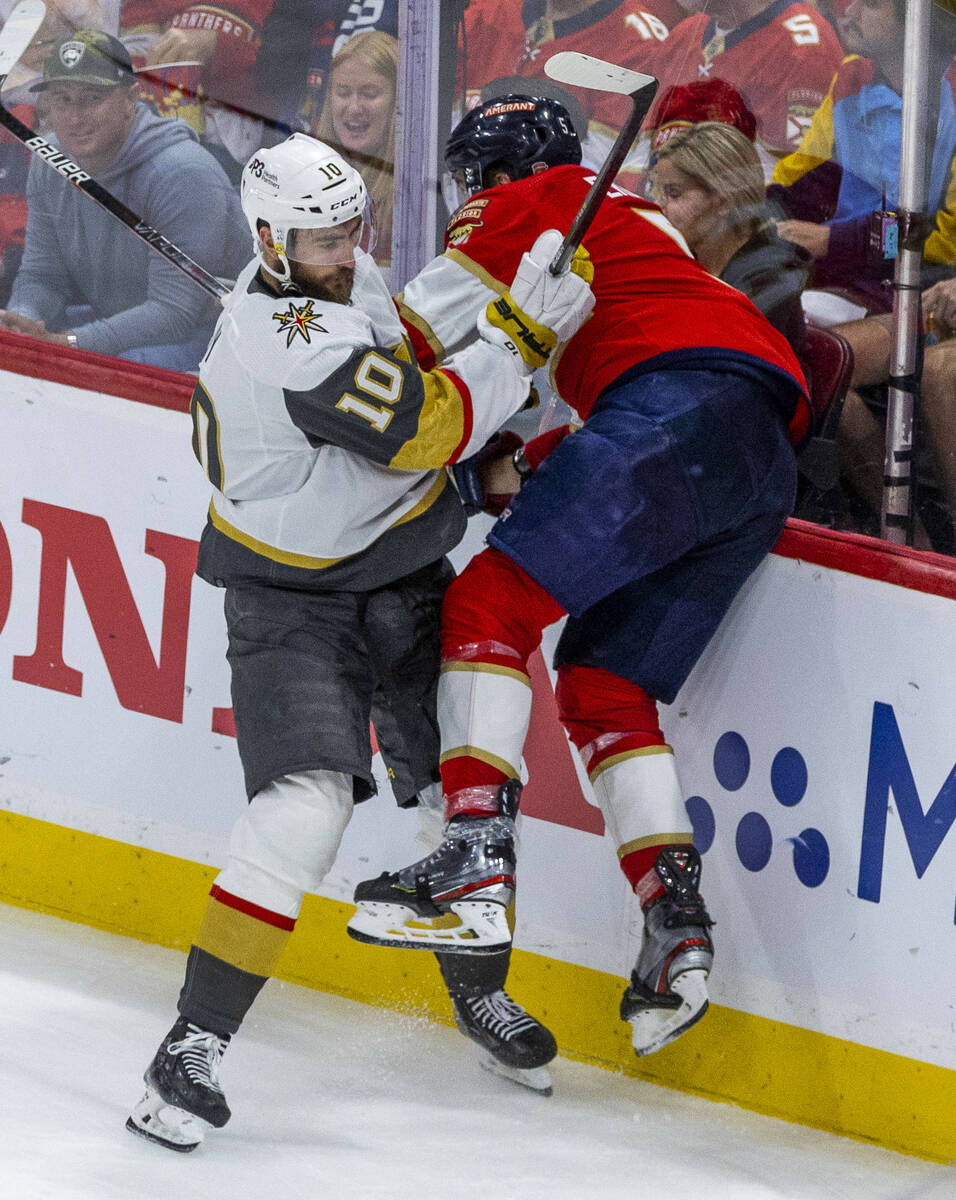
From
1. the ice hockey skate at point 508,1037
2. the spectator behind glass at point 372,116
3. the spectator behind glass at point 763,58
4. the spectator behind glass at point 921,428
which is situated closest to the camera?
the ice hockey skate at point 508,1037

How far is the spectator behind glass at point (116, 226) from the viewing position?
3344 millimetres

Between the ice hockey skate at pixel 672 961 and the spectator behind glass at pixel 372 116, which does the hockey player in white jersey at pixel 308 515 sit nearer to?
the ice hockey skate at pixel 672 961

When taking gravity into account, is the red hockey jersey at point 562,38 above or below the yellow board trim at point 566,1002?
above

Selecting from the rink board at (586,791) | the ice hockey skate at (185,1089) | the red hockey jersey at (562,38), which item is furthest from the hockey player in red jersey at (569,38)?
the ice hockey skate at (185,1089)

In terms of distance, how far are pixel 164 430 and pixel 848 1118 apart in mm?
1481

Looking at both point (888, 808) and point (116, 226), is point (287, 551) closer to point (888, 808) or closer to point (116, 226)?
point (888, 808)

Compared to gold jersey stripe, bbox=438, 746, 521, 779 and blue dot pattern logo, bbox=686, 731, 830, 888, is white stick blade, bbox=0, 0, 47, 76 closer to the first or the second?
gold jersey stripe, bbox=438, 746, 521, 779

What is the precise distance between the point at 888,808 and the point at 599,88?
98 cm

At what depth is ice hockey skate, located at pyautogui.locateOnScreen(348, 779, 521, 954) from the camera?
197 cm

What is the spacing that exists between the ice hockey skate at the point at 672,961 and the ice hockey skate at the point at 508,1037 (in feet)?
0.77

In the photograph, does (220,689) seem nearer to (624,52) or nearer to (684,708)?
(684,708)

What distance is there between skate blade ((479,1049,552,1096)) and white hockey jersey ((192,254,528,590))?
28.7 inches

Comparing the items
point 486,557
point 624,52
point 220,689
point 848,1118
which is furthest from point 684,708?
point 624,52

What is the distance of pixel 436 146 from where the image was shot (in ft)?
9.91
